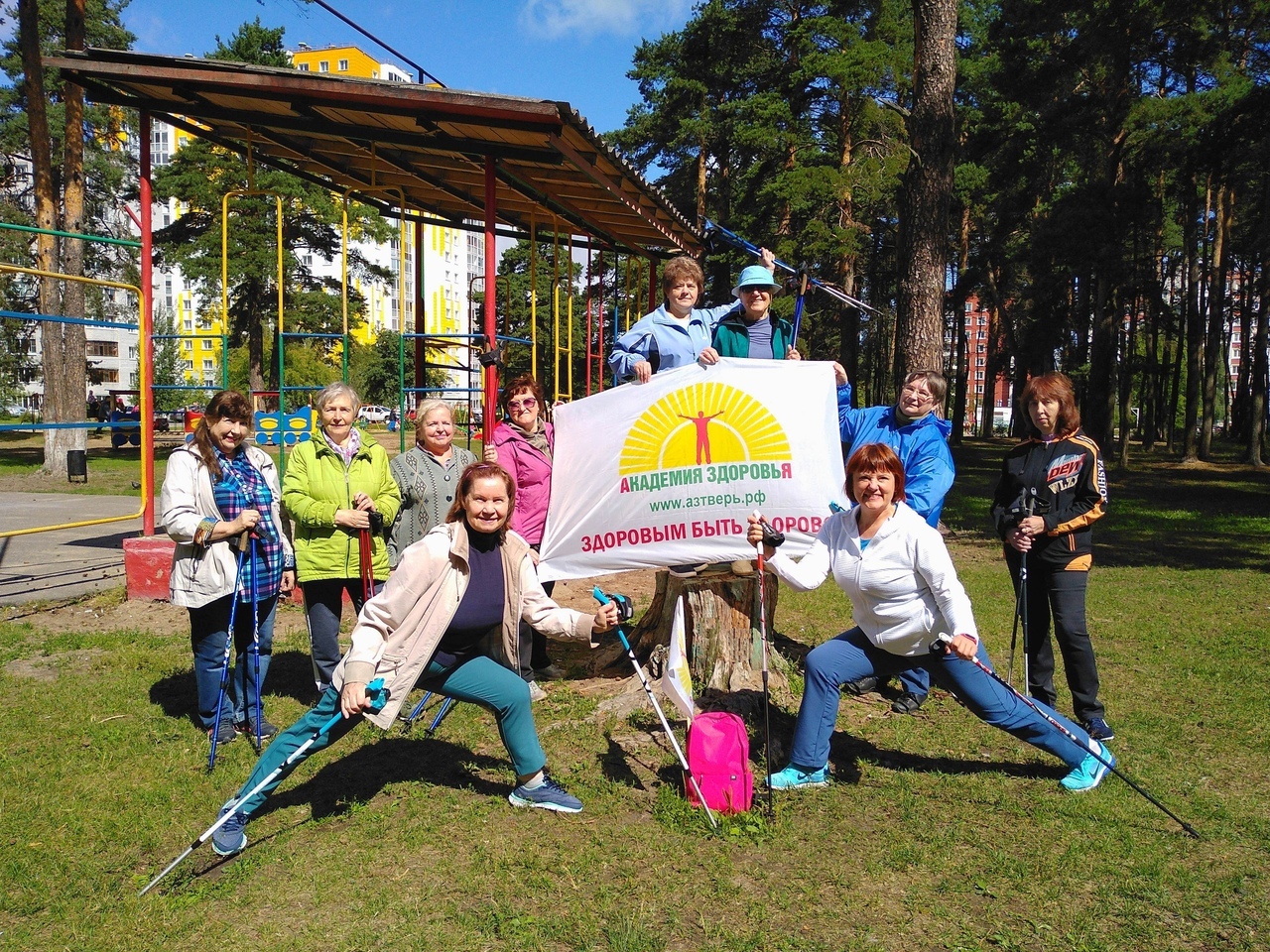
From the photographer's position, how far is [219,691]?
489cm

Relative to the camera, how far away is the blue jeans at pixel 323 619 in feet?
17.3

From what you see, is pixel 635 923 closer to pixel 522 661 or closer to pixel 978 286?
pixel 522 661

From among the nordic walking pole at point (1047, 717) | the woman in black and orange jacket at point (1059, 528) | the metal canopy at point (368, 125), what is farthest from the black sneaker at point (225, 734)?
the metal canopy at point (368, 125)

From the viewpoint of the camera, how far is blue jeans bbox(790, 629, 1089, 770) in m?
4.32

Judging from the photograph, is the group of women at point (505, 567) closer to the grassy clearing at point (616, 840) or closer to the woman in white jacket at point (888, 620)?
the woman in white jacket at point (888, 620)

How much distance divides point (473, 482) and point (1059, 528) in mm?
3142

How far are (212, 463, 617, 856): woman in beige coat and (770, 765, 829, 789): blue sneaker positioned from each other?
37.9 inches

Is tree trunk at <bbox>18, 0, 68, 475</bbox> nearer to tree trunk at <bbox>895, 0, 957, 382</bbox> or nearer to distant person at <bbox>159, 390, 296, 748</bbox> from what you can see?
distant person at <bbox>159, 390, 296, 748</bbox>

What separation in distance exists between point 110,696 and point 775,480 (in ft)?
13.9

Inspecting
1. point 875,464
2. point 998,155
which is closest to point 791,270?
point 875,464

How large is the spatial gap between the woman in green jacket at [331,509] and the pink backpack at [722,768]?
2.18 metres

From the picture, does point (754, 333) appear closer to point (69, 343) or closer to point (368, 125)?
point (368, 125)

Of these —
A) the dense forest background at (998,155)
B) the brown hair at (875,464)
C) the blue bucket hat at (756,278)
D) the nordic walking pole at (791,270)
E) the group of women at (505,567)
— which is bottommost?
the group of women at (505,567)

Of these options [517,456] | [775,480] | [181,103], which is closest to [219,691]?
[517,456]
